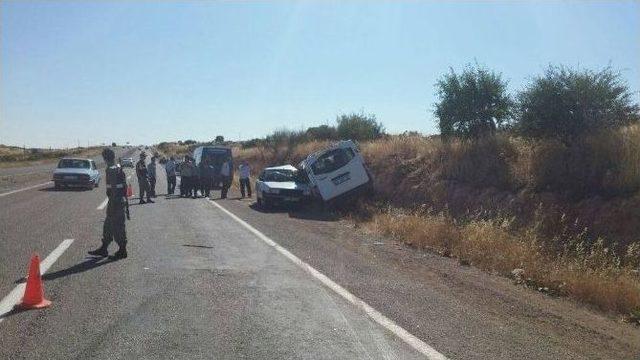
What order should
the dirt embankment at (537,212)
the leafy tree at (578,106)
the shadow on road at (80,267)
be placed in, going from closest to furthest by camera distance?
1. the shadow on road at (80,267)
2. the dirt embankment at (537,212)
3. the leafy tree at (578,106)

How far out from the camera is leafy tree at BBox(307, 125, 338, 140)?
42322 mm

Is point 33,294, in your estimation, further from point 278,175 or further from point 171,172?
point 171,172

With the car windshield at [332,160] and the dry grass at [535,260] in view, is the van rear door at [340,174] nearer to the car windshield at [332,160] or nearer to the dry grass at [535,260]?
the car windshield at [332,160]

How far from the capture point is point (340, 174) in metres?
18.8

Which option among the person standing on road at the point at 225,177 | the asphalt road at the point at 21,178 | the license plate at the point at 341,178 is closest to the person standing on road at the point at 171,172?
the person standing on road at the point at 225,177

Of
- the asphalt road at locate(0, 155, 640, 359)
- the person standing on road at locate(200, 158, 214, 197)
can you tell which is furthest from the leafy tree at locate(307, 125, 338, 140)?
the asphalt road at locate(0, 155, 640, 359)

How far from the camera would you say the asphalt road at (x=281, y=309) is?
5105 millimetres

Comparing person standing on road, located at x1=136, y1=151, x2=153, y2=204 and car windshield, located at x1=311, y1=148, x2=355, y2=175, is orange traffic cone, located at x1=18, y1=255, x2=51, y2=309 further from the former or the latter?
person standing on road, located at x1=136, y1=151, x2=153, y2=204

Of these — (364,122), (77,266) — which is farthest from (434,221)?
(364,122)

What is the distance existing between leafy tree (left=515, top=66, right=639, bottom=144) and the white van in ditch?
5.77 metres

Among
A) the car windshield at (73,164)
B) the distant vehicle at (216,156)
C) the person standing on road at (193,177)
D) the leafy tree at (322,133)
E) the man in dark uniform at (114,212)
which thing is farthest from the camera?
A: the leafy tree at (322,133)

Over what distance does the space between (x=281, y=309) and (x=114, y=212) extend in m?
4.47

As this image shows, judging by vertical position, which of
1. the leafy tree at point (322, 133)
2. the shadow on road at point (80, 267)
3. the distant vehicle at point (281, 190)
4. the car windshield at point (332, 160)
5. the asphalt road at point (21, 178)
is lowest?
the shadow on road at point (80, 267)

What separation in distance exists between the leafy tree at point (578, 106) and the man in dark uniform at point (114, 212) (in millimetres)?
11164
